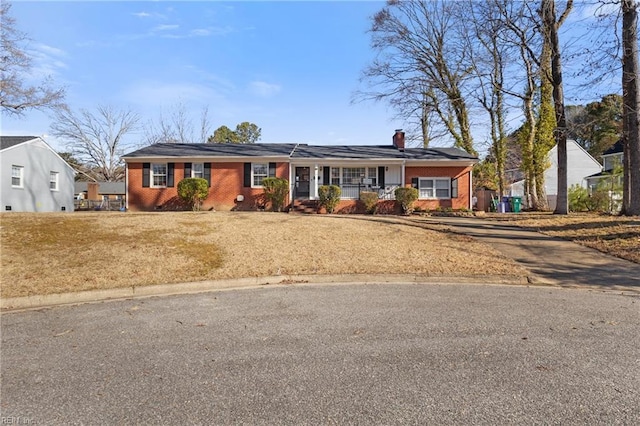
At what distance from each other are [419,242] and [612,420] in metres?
8.50

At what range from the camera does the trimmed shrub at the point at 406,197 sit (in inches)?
820

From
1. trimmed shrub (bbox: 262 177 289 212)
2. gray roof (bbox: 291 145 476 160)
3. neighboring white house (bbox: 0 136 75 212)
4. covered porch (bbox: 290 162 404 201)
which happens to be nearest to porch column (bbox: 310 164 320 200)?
covered porch (bbox: 290 162 404 201)

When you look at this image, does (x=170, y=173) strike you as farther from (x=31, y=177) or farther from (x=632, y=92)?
(x=632, y=92)

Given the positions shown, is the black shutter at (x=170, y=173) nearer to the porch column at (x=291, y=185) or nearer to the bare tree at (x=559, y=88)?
the porch column at (x=291, y=185)

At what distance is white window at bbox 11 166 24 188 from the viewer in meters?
24.3

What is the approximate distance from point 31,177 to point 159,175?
10.7 m

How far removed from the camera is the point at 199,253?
9148mm

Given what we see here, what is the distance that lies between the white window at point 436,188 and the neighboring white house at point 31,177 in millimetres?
25034

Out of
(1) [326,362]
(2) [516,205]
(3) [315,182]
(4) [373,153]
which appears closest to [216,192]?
(3) [315,182]

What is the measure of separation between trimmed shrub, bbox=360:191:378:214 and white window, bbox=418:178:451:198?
12.2 feet

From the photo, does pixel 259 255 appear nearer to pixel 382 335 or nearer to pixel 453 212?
pixel 382 335

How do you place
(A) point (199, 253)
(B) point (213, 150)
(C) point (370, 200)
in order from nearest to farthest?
(A) point (199, 253) < (C) point (370, 200) < (B) point (213, 150)

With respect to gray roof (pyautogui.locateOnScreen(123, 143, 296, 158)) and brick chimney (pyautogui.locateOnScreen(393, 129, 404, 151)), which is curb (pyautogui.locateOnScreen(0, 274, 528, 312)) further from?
brick chimney (pyautogui.locateOnScreen(393, 129, 404, 151))

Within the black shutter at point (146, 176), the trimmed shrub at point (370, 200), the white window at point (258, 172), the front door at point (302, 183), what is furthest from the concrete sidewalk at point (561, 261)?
the black shutter at point (146, 176)
